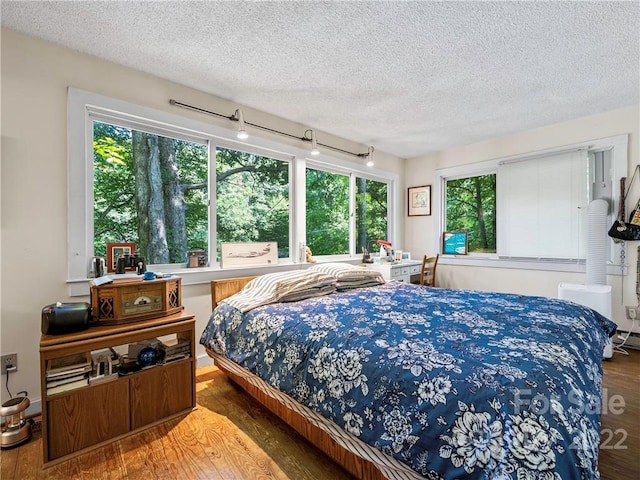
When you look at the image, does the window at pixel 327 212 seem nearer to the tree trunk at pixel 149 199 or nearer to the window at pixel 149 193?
the window at pixel 149 193

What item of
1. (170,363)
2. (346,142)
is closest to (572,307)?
(170,363)

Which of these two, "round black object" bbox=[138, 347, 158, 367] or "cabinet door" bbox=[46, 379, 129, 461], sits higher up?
"round black object" bbox=[138, 347, 158, 367]

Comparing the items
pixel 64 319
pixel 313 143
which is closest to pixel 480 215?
pixel 313 143

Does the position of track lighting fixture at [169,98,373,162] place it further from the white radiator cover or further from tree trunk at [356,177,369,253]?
the white radiator cover

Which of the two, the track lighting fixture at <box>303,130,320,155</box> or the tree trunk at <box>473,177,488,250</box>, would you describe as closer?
the track lighting fixture at <box>303,130,320,155</box>

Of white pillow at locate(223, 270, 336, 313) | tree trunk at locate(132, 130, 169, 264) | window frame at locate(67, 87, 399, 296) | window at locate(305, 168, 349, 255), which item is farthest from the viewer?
window at locate(305, 168, 349, 255)

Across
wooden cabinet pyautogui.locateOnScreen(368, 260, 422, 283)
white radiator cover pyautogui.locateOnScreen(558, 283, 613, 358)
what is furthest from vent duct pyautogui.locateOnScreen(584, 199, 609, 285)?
wooden cabinet pyautogui.locateOnScreen(368, 260, 422, 283)

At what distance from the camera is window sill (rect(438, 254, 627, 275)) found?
3.36 m

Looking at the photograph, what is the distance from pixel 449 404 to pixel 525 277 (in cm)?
346

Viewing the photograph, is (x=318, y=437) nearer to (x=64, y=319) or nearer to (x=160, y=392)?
(x=160, y=392)

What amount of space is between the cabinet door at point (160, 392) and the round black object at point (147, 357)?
0.19 ft

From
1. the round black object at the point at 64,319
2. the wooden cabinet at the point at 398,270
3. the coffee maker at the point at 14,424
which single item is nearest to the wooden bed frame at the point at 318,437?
the round black object at the point at 64,319

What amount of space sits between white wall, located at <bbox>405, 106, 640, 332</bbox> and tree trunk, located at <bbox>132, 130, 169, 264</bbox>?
370cm

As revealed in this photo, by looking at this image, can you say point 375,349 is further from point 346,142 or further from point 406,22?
point 346,142
